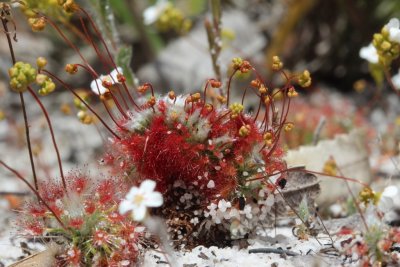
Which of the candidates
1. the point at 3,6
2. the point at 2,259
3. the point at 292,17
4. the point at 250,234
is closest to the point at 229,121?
the point at 250,234

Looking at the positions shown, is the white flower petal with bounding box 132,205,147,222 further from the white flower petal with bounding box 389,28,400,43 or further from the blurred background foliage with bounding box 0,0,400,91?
the blurred background foliage with bounding box 0,0,400,91

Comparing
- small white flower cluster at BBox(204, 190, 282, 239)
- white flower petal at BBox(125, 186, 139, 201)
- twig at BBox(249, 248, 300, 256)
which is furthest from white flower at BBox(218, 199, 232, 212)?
white flower petal at BBox(125, 186, 139, 201)

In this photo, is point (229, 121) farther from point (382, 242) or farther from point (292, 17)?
point (292, 17)

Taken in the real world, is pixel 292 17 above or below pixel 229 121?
above

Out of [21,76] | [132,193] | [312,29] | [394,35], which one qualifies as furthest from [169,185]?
[312,29]

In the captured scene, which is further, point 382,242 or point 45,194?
point 45,194

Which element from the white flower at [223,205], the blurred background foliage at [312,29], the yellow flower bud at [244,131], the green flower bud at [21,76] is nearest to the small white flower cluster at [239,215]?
the white flower at [223,205]

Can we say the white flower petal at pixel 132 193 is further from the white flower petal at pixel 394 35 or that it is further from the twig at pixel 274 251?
the white flower petal at pixel 394 35
